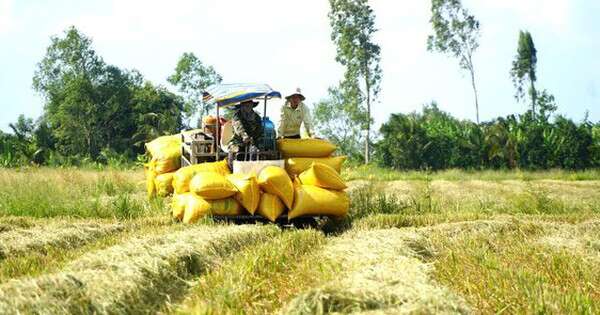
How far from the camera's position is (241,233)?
7.29 meters

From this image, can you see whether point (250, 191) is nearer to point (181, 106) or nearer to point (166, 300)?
point (166, 300)

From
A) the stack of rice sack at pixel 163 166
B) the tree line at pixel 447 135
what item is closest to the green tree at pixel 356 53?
the tree line at pixel 447 135

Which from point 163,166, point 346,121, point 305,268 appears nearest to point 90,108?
point 346,121

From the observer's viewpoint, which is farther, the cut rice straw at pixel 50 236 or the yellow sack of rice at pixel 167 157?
the yellow sack of rice at pixel 167 157

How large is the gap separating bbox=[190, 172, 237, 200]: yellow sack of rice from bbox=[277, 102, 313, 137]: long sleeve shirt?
1.71 m

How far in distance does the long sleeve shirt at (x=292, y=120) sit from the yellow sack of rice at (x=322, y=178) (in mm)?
1203

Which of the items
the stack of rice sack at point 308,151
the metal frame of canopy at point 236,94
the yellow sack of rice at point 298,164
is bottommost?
the yellow sack of rice at point 298,164

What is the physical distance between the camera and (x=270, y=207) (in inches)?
360

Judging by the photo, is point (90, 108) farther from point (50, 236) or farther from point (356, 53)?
point (50, 236)

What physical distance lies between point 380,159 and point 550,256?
3268 cm

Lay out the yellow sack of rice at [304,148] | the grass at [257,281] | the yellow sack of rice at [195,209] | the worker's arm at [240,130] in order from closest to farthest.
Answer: the grass at [257,281], the yellow sack of rice at [195,209], the worker's arm at [240,130], the yellow sack of rice at [304,148]

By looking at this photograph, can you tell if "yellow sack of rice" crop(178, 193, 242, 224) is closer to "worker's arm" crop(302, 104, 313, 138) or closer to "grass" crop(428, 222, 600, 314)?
"worker's arm" crop(302, 104, 313, 138)

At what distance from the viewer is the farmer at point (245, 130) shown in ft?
33.2

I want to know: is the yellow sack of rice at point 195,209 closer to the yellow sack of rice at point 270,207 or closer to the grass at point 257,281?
the yellow sack of rice at point 270,207
